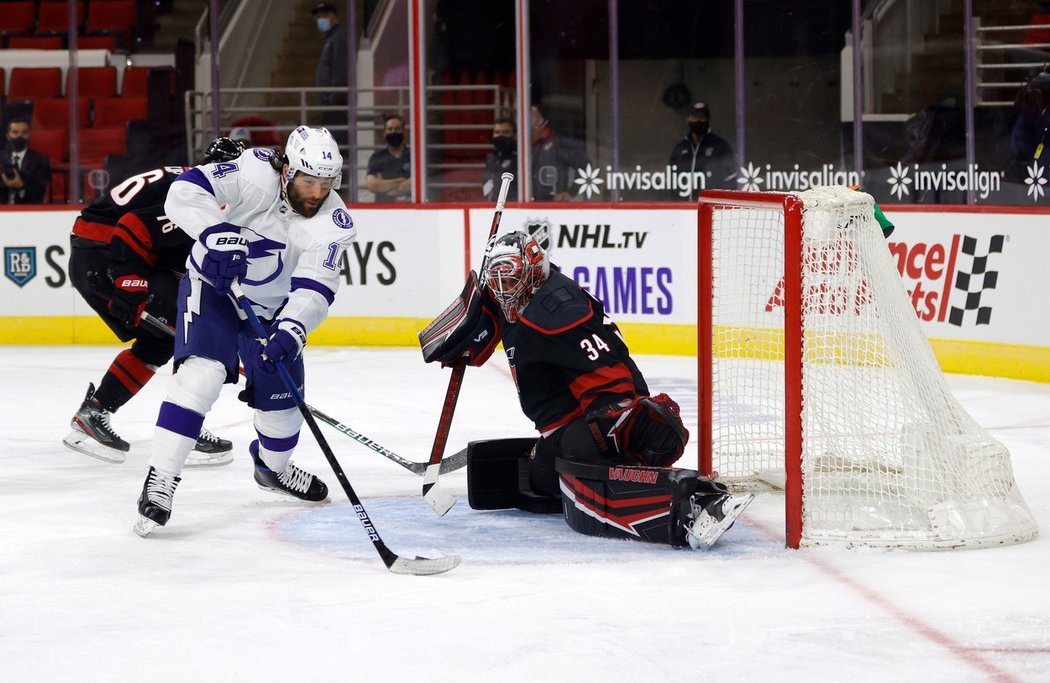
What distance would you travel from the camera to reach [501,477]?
3750 millimetres

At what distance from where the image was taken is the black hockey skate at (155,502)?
3.49 meters

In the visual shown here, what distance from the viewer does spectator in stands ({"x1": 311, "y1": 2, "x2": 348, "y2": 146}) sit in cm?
813

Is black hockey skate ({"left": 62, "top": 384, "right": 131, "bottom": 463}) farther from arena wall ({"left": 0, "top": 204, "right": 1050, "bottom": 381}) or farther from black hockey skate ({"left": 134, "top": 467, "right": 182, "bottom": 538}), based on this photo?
arena wall ({"left": 0, "top": 204, "right": 1050, "bottom": 381})

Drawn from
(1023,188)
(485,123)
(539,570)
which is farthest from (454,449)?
(485,123)

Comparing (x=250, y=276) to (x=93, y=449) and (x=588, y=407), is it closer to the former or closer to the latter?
(x=588, y=407)

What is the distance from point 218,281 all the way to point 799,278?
136 cm

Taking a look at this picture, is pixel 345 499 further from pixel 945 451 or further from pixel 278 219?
pixel 945 451

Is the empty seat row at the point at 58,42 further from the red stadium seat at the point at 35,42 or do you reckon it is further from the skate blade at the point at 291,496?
the skate blade at the point at 291,496

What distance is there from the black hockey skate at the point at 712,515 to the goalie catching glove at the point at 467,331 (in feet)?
2.22

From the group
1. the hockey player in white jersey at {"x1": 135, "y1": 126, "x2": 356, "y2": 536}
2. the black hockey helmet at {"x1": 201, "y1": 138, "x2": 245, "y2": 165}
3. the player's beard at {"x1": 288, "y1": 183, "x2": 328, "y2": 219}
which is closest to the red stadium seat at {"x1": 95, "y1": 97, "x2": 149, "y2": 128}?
the black hockey helmet at {"x1": 201, "y1": 138, "x2": 245, "y2": 165}

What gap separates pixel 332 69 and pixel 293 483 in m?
4.70

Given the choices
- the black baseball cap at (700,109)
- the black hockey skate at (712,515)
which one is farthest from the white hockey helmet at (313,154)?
the black baseball cap at (700,109)

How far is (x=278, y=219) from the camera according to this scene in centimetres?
372

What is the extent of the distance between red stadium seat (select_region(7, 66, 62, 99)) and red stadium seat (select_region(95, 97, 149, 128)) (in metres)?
0.24
